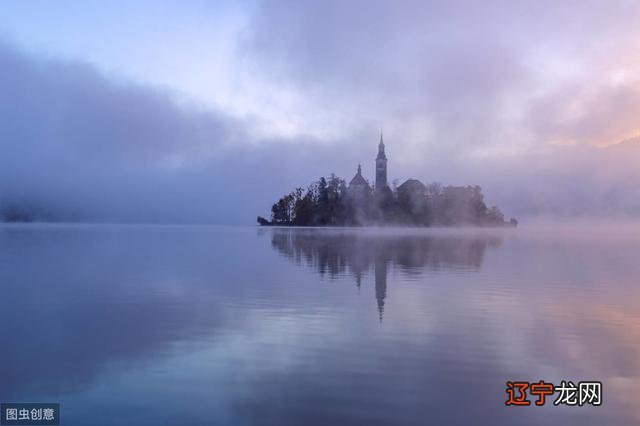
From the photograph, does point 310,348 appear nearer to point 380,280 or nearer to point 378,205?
point 380,280

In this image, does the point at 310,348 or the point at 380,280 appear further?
the point at 380,280

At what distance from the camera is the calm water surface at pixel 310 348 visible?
11422 millimetres

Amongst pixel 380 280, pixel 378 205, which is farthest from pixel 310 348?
pixel 378 205

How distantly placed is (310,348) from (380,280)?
1600 centimetres

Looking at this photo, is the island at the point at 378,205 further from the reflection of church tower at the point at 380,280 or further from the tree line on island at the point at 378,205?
the reflection of church tower at the point at 380,280

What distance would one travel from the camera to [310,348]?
1581 centimetres

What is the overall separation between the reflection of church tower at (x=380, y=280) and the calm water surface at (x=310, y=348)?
0.42 feet

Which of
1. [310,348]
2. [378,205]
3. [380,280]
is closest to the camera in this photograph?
[310,348]

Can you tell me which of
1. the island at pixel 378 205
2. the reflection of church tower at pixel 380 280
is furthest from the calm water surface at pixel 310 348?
the island at pixel 378 205

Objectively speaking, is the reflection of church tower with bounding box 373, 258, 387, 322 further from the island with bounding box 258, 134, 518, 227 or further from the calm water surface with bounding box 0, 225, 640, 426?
the island with bounding box 258, 134, 518, 227

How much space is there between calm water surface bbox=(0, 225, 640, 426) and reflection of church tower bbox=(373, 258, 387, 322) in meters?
0.13

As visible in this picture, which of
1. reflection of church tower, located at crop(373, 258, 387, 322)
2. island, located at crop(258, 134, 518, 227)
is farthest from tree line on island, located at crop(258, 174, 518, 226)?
reflection of church tower, located at crop(373, 258, 387, 322)

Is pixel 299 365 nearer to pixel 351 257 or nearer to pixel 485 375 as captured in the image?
pixel 485 375

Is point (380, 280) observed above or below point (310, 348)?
above
